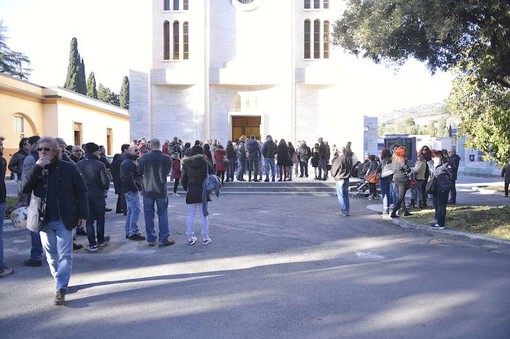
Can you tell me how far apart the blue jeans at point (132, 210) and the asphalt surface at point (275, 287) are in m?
0.33

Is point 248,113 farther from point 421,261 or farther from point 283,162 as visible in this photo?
point 421,261

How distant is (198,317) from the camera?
5074mm

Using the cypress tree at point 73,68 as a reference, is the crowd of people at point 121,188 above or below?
below

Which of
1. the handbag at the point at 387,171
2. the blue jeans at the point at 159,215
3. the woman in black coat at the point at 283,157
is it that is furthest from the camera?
the woman in black coat at the point at 283,157

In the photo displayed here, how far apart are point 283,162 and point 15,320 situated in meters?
14.8

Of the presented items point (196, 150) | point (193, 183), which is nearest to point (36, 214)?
point (193, 183)

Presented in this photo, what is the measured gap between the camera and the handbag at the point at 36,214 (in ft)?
18.0

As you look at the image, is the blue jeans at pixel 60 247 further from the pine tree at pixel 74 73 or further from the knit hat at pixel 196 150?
the pine tree at pixel 74 73

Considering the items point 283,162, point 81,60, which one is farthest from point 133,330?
point 81,60

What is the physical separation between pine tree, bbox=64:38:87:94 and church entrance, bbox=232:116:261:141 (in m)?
26.2

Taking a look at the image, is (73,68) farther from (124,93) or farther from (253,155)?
(253,155)

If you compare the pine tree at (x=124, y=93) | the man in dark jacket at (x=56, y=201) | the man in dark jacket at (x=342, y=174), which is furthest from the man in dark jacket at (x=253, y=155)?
the pine tree at (x=124, y=93)

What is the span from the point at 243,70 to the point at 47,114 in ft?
44.4

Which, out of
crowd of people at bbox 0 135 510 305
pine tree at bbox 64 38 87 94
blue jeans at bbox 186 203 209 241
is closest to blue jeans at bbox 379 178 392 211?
crowd of people at bbox 0 135 510 305
